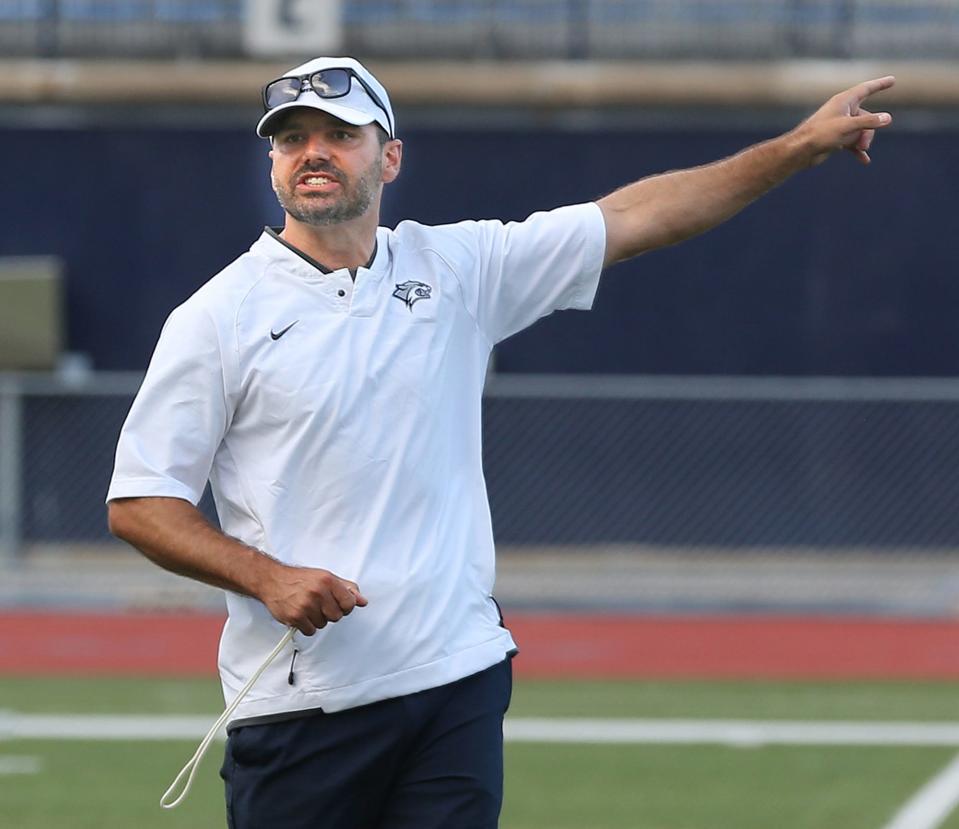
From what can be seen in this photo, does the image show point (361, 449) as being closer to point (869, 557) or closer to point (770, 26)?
point (869, 557)

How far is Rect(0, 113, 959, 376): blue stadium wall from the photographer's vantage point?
49.0 ft

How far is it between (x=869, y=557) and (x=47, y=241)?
7111 millimetres

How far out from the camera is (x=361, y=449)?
3670mm

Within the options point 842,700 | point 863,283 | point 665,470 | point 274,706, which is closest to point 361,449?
point 274,706

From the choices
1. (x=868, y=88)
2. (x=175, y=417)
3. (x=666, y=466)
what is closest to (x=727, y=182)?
(x=868, y=88)

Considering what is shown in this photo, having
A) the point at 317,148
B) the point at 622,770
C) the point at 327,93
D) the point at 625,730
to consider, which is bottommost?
the point at 625,730

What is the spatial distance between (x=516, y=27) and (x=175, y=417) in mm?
12702

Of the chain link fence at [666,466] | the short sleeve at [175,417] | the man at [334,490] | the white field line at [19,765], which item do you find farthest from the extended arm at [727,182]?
the chain link fence at [666,466]

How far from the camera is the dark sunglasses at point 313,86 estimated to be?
3.78 m

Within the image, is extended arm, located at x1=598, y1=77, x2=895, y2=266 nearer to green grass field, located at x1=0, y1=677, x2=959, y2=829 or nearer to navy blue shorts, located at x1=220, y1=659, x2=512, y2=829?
navy blue shorts, located at x1=220, y1=659, x2=512, y2=829

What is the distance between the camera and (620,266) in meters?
15.0

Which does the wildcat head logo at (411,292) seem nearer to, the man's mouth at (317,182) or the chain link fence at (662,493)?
the man's mouth at (317,182)

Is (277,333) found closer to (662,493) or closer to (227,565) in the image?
(227,565)

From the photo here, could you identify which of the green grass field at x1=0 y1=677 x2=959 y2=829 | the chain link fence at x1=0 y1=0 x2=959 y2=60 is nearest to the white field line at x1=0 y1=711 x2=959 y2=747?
the green grass field at x1=0 y1=677 x2=959 y2=829
